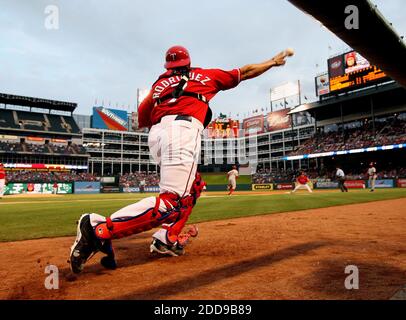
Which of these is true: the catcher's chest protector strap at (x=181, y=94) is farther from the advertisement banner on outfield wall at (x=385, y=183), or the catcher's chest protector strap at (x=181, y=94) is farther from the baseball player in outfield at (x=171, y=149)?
the advertisement banner on outfield wall at (x=385, y=183)

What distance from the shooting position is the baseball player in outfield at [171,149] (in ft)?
8.25

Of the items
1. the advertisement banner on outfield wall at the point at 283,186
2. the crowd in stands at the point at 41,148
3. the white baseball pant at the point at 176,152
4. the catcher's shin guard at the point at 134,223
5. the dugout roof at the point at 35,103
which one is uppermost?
the dugout roof at the point at 35,103

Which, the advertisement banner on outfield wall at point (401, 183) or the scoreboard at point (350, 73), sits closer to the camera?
the advertisement banner on outfield wall at point (401, 183)

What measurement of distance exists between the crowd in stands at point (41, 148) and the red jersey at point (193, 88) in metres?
60.9

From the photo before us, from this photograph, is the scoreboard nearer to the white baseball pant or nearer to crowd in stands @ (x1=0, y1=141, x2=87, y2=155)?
the white baseball pant

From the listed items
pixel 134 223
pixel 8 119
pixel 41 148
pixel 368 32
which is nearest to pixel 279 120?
pixel 41 148

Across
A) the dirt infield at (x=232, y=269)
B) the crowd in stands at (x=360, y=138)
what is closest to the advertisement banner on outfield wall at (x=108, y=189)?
the crowd in stands at (x=360, y=138)

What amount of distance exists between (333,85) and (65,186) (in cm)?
3989

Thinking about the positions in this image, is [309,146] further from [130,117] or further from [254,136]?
[130,117]

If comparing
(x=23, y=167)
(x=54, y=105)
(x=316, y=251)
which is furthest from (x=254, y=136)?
(x=316, y=251)

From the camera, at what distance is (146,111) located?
329cm

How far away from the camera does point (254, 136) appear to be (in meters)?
80.6

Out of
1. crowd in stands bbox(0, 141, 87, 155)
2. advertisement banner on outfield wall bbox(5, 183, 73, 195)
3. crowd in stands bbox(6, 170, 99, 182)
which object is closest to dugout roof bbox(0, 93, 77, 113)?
crowd in stands bbox(0, 141, 87, 155)

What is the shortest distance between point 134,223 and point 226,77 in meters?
1.71
